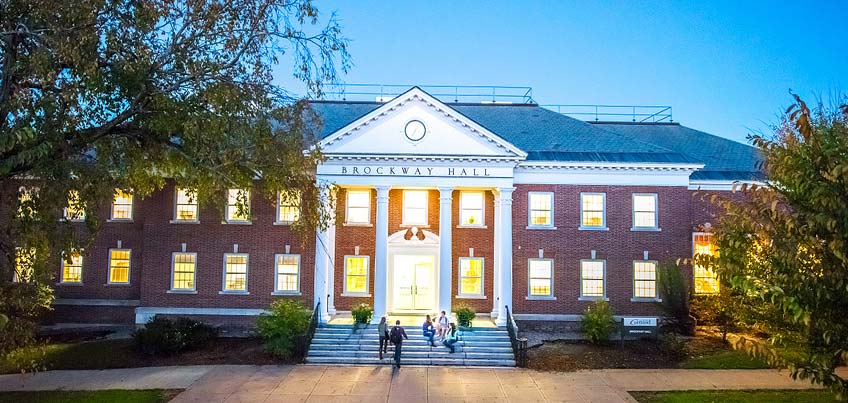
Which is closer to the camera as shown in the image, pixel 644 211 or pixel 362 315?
pixel 362 315

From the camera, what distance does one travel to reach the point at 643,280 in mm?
25703

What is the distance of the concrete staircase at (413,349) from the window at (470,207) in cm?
535

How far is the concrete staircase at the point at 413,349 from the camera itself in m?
20.6

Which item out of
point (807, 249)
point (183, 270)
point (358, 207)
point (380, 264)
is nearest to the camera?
point (807, 249)

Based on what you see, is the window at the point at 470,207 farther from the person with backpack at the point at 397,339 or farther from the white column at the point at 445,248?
the person with backpack at the point at 397,339

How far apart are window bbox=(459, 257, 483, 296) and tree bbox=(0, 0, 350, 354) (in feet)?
41.6

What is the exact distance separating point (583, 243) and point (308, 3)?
16.3m

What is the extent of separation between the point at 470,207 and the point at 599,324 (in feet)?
24.4

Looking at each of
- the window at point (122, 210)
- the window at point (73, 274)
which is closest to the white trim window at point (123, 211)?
the window at point (122, 210)

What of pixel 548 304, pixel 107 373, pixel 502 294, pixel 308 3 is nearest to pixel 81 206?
pixel 308 3

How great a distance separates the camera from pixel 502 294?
24.0 metres

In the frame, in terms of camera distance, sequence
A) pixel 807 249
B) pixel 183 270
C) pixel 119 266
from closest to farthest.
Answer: pixel 807 249, pixel 183 270, pixel 119 266

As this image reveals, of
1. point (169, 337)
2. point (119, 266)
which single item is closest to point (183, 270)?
point (119, 266)

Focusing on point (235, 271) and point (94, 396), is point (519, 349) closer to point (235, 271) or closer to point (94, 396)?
point (235, 271)
